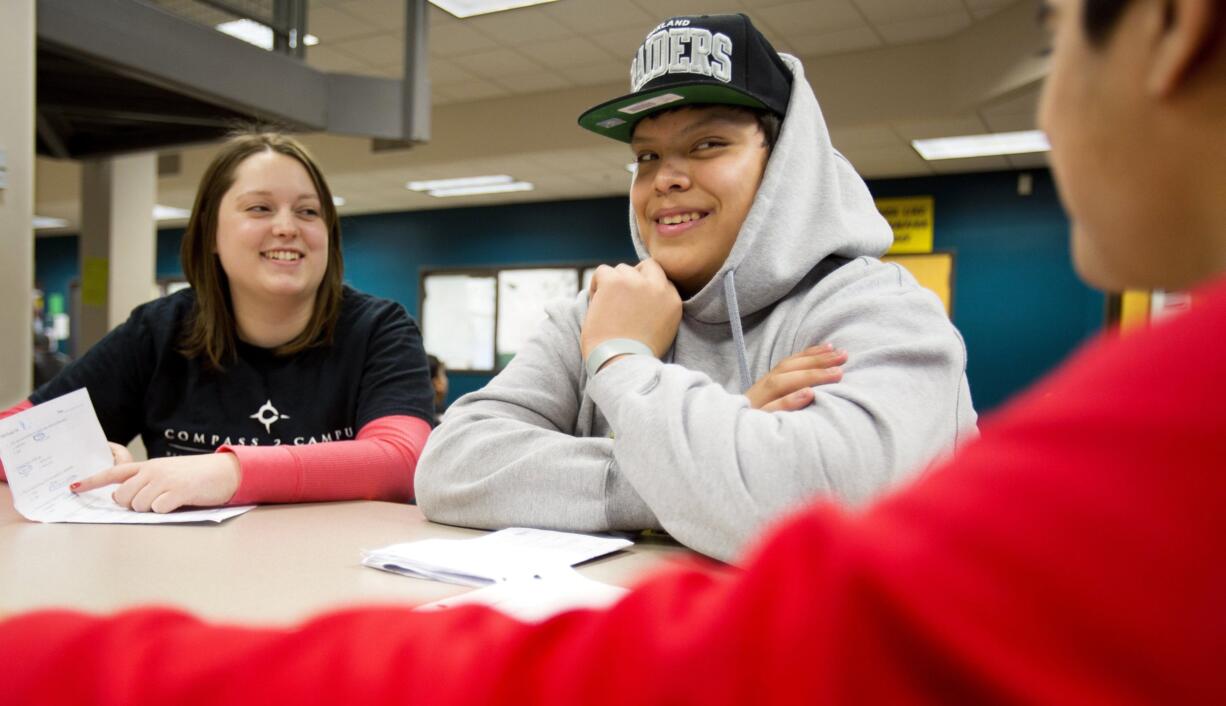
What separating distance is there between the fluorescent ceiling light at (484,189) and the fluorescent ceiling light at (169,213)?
341 cm

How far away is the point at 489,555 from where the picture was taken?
0.99m

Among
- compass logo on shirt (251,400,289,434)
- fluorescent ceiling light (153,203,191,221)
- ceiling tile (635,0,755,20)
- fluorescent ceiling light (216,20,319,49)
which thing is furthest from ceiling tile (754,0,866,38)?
fluorescent ceiling light (153,203,191,221)

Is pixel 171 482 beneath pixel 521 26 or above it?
beneath

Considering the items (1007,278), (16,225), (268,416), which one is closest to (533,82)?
(1007,278)

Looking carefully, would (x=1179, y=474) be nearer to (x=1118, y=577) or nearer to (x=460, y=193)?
(x=1118, y=577)

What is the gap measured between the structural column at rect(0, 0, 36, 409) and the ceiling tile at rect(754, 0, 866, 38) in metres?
3.99

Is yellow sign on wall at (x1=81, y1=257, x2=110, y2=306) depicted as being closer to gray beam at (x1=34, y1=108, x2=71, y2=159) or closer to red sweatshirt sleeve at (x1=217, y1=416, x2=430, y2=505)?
gray beam at (x1=34, y1=108, x2=71, y2=159)

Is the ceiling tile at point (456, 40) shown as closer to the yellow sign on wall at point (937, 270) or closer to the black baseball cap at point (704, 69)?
the yellow sign on wall at point (937, 270)

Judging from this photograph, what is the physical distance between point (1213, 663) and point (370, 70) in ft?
21.7

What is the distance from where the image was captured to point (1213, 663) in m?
0.24

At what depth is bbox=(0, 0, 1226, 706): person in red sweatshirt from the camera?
24 cm

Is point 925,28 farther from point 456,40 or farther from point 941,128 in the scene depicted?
point 456,40

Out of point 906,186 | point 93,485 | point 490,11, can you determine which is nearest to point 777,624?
point 93,485

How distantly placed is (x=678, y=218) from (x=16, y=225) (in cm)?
176
